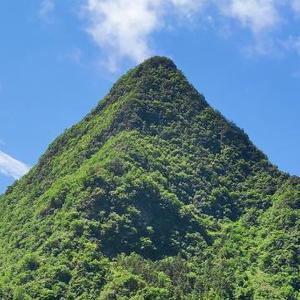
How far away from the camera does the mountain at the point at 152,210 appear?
10762 cm

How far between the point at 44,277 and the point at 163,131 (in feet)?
152

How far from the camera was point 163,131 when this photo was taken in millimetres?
144750

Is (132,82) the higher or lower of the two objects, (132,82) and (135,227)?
the higher

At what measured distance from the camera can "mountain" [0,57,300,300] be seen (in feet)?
353

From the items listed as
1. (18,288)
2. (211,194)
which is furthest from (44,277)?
(211,194)

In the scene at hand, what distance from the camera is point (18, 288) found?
104 meters

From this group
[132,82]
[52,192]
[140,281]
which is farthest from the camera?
[132,82]

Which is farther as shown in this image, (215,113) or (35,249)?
(215,113)

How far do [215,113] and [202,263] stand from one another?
4260cm

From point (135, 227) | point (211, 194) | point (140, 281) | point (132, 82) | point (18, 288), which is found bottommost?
point (18, 288)

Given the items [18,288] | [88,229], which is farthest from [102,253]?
[18,288]

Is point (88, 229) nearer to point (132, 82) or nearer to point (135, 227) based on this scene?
point (135, 227)

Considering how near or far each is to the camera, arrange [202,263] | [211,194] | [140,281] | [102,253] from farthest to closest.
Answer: [211,194], [202,263], [102,253], [140,281]

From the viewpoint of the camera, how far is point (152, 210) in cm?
12238
